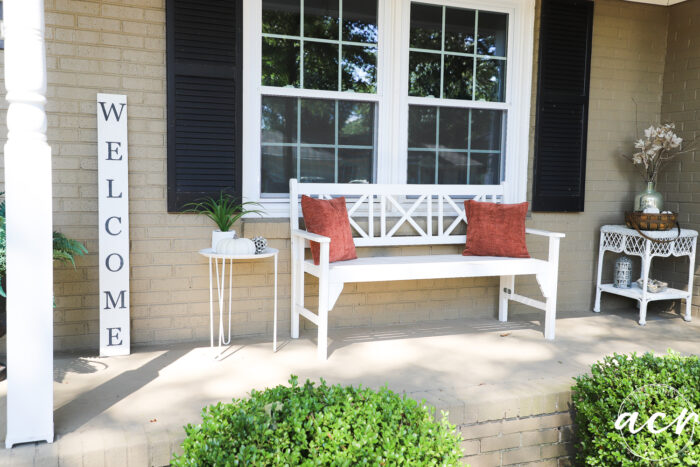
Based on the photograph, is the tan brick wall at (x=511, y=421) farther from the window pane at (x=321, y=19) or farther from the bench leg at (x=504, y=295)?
the window pane at (x=321, y=19)

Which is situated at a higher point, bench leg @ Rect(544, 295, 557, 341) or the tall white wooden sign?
the tall white wooden sign

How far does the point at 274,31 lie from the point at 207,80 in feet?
1.91

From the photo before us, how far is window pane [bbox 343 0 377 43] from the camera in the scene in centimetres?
397

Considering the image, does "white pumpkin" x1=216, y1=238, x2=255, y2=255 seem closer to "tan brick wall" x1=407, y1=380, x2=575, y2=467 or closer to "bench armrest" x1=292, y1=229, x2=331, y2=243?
"bench armrest" x1=292, y1=229, x2=331, y2=243

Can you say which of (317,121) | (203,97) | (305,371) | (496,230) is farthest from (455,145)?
(305,371)

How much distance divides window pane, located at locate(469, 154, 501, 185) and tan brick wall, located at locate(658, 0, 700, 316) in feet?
4.91

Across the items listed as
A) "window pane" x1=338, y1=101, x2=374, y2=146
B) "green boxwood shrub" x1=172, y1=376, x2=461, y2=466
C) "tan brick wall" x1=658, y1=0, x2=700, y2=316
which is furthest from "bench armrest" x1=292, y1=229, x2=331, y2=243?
"tan brick wall" x1=658, y1=0, x2=700, y2=316

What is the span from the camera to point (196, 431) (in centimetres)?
189

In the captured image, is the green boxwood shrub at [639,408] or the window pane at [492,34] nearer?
the green boxwood shrub at [639,408]

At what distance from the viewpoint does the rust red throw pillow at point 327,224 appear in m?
3.57

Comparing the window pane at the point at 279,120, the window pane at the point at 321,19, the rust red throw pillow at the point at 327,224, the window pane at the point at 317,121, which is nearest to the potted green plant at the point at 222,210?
the rust red throw pillow at the point at 327,224

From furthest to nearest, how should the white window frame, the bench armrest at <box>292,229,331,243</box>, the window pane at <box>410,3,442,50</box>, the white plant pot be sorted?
the window pane at <box>410,3,442,50</box> → the white window frame → the white plant pot → the bench armrest at <box>292,229,331,243</box>

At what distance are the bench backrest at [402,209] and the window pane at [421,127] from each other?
0.37m

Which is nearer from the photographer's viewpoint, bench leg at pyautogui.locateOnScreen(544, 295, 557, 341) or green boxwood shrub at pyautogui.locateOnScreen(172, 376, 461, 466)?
green boxwood shrub at pyautogui.locateOnScreen(172, 376, 461, 466)
